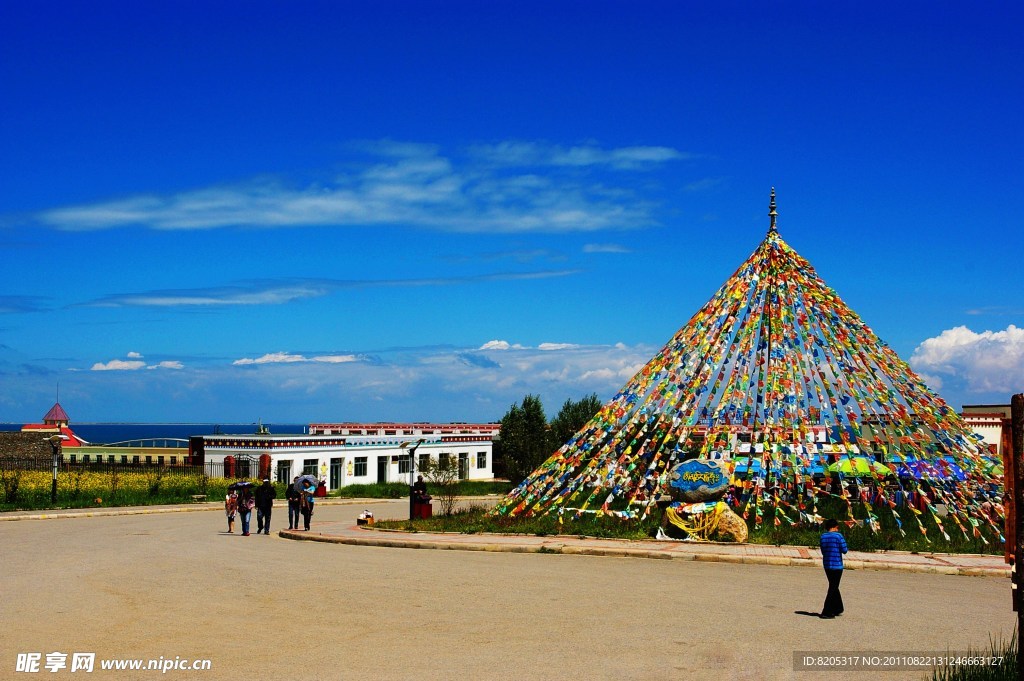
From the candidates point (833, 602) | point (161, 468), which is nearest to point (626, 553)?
point (833, 602)

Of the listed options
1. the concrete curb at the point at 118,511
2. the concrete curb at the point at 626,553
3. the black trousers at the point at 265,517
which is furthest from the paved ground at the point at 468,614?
the concrete curb at the point at 118,511

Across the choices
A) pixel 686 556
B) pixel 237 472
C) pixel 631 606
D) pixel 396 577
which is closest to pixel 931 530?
pixel 686 556

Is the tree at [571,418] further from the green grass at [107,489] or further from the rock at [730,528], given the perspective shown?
the rock at [730,528]

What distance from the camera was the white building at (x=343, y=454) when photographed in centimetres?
4972

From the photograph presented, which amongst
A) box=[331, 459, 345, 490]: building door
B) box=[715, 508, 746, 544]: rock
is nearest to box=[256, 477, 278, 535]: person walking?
box=[715, 508, 746, 544]: rock

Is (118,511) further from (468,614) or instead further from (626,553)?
(468,614)

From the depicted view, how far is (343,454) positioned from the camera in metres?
54.0

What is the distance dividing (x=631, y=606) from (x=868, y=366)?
1349cm

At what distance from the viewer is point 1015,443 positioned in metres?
7.33

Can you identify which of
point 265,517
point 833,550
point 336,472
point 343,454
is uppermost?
point 833,550

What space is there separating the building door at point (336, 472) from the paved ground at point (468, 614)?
→ 32833 mm

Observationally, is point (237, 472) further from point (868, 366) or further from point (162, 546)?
point (868, 366)

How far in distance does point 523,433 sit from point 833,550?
176 feet

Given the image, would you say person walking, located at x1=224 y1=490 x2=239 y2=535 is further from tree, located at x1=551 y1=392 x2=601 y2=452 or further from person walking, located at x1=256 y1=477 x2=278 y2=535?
tree, located at x1=551 y1=392 x2=601 y2=452
